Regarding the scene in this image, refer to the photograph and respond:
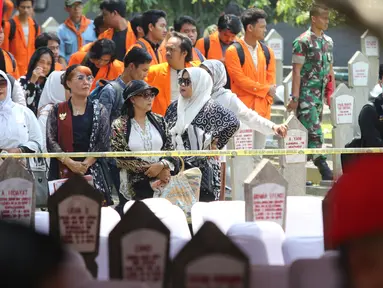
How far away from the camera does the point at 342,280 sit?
2.10 m

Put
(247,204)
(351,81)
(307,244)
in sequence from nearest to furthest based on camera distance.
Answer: (307,244)
(247,204)
(351,81)

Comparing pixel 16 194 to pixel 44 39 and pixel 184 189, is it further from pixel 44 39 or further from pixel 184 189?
pixel 44 39

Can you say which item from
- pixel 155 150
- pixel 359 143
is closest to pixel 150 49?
pixel 359 143

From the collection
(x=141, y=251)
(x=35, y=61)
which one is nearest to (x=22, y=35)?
(x=35, y=61)

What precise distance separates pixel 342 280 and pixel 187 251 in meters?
0.32

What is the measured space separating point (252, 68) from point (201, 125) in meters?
2.53

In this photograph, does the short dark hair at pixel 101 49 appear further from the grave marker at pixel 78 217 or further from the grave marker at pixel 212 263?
the grave marker at pixel 212 263

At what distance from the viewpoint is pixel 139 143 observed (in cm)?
673

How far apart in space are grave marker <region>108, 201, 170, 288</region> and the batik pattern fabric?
303 inches

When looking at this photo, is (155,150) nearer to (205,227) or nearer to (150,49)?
(150,49)

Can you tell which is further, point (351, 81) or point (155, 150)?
point (351, 81)

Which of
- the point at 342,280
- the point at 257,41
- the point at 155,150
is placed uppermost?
the point at 257,41

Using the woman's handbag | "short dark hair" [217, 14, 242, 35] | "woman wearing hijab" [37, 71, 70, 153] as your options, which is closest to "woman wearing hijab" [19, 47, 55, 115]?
"woman wearing hijab" [37, 71, 70, 153]

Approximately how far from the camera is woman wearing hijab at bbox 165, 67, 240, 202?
22.7 ft
